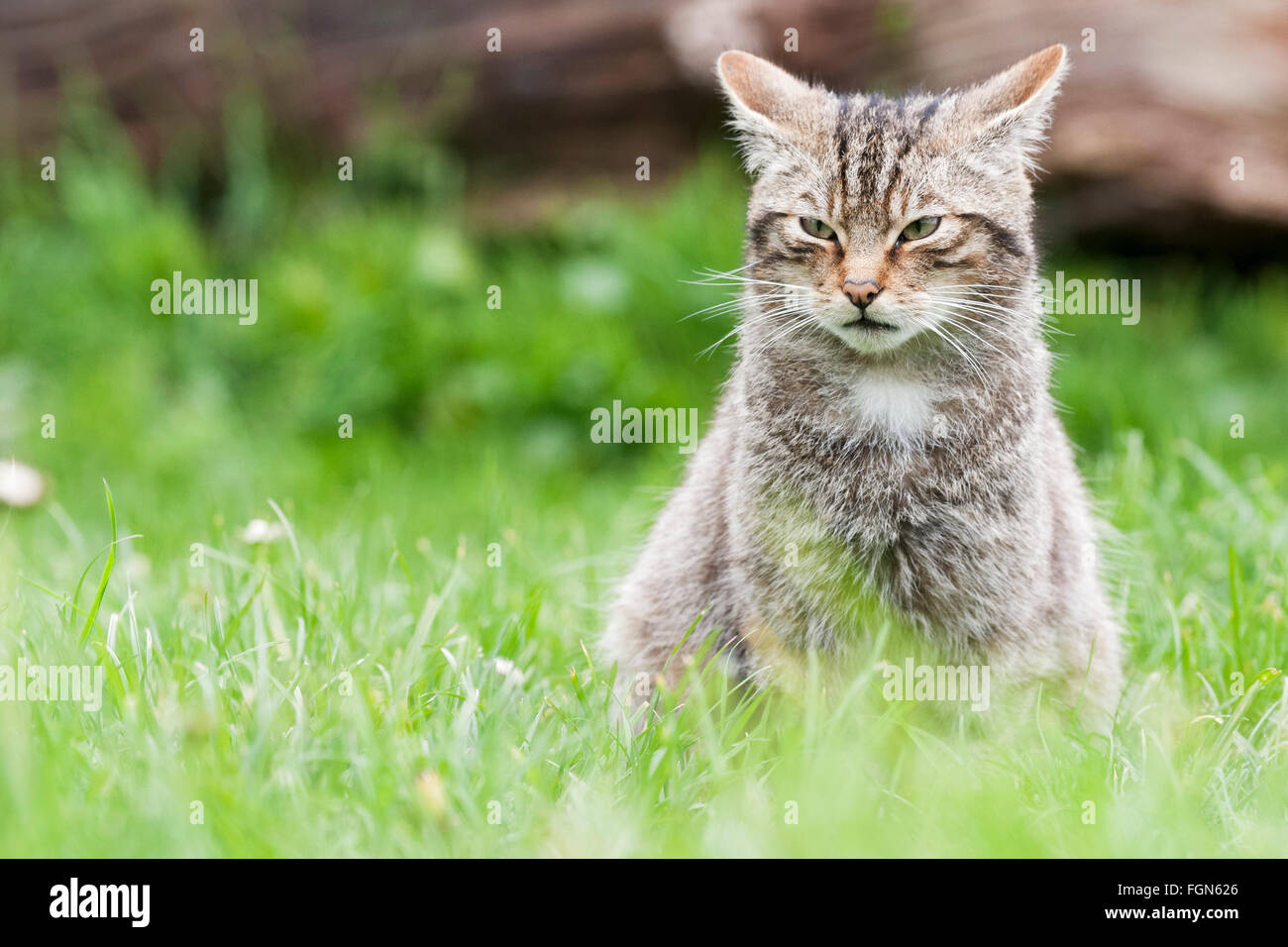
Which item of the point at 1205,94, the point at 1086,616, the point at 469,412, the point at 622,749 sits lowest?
the point at 622,749

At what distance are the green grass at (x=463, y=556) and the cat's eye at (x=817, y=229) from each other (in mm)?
980

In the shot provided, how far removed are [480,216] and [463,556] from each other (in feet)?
11.6

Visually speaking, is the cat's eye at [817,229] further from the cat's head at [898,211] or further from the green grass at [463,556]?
the green grass at [463,556]

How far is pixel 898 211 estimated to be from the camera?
2.77 metres

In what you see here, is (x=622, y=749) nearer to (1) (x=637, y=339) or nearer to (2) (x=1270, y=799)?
(2) (x=1270, y=799)

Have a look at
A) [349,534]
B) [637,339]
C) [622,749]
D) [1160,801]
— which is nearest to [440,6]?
[637,339]

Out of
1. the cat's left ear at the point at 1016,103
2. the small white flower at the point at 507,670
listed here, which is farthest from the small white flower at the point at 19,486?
the cat's left ear at the point at 1016,103

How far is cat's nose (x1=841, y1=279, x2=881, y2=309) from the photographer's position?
2.69 m

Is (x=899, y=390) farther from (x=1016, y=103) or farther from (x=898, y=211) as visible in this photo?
(x=1016, y=103)

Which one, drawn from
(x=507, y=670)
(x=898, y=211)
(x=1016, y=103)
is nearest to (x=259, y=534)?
(x=507, y=670)

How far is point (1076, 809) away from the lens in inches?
95.2

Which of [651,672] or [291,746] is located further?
[651,672]

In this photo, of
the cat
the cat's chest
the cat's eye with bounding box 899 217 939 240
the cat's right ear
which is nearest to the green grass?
the cat

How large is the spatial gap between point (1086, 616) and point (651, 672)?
107 cm
